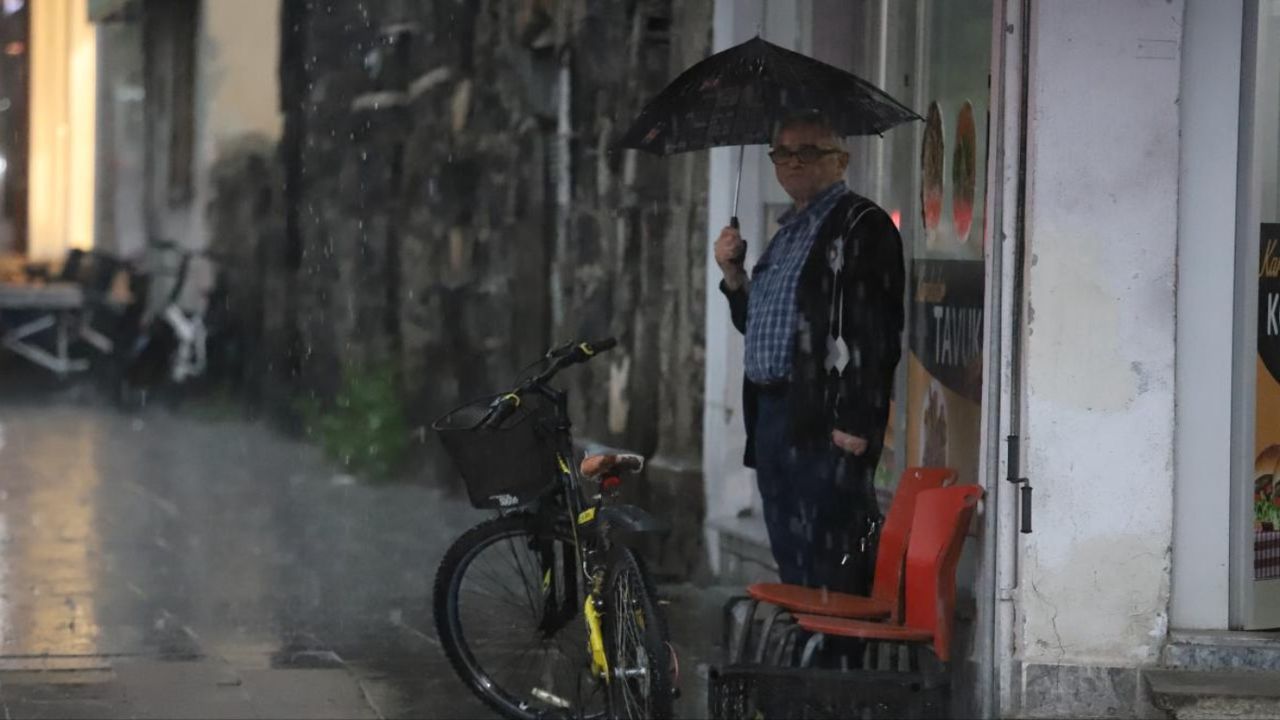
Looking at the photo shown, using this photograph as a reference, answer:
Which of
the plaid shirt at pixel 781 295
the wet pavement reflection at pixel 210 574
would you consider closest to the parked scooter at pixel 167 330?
the wet pavement reflection at pixel 210 574

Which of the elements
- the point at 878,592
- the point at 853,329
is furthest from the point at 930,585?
the point at 853,329

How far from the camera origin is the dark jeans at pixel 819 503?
A: 729 cm

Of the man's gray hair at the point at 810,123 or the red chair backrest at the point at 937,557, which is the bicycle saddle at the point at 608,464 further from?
the man's gray hair at the point at 810,123

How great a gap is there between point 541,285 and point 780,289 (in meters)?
5.96

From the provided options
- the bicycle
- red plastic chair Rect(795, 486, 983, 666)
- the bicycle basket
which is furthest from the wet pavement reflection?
red plastic chair Rect(795, 486, 983, 666)

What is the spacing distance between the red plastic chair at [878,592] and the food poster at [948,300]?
15.7 inches

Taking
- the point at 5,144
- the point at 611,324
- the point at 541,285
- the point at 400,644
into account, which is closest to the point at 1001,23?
the point at 400,644

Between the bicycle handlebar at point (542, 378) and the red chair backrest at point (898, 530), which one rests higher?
the bicycle handlebar at point (542, 378)

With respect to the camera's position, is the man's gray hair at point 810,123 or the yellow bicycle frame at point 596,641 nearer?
the yellow bicycle frame at point 596,641

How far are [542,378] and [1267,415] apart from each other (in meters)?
2.15

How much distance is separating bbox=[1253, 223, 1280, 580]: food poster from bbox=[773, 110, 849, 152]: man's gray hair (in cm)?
132

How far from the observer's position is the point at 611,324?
1157cm

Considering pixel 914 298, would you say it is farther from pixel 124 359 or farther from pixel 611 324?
pixel 124 359

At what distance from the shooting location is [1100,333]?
22.6ft
